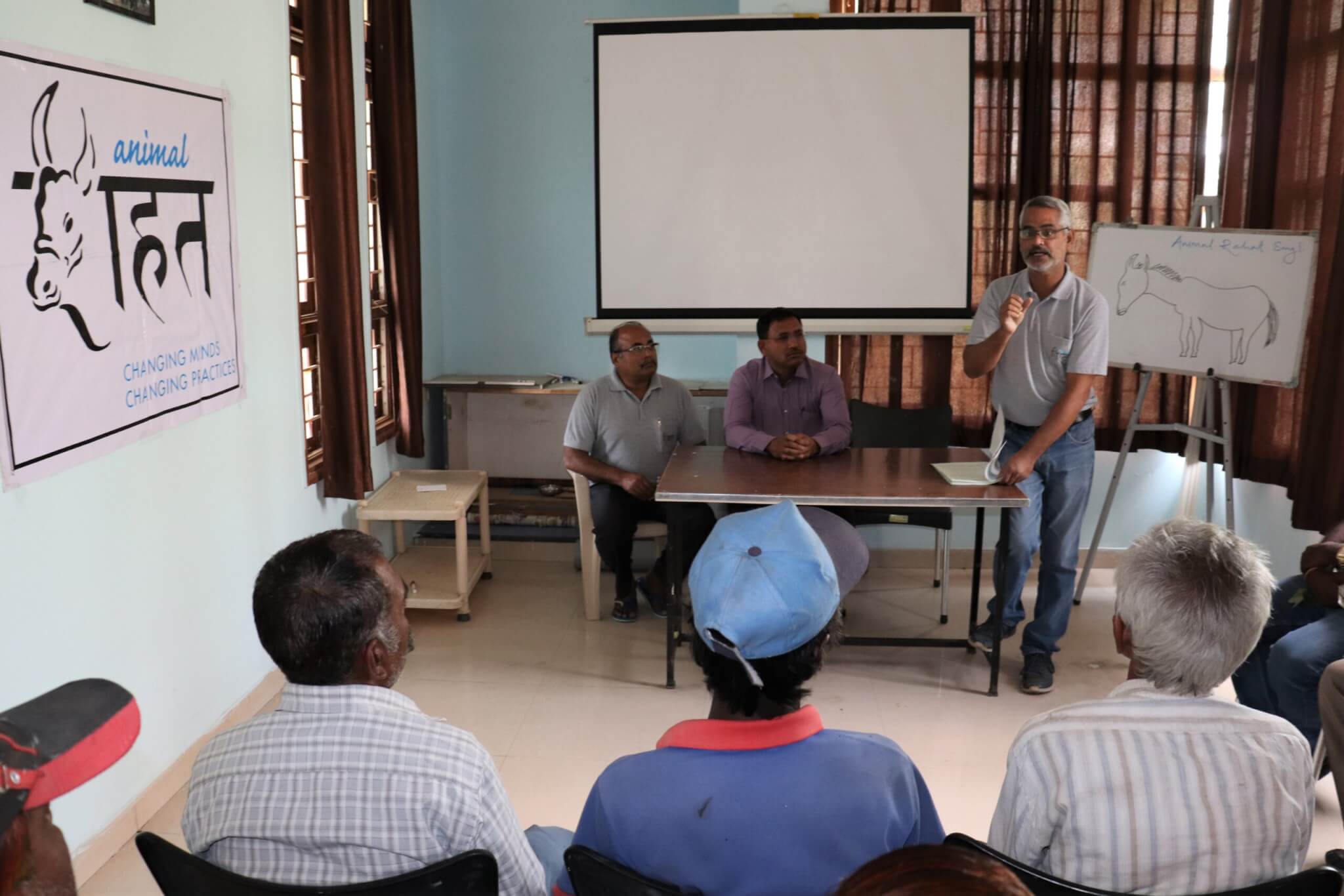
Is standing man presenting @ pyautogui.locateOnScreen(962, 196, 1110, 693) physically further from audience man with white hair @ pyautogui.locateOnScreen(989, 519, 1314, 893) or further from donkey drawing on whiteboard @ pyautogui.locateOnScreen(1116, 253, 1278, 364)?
audience man with white hair @ pyautogui.locateOnScreen(989, 519, 1314, 893)

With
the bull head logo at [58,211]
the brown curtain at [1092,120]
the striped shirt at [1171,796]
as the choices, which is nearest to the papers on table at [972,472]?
the brown curtain at [1092,120]

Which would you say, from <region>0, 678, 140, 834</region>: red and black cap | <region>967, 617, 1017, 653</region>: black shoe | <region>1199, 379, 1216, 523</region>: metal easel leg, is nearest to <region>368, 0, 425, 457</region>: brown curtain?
<region>967, 617, 1017, 653</region>: black shoe

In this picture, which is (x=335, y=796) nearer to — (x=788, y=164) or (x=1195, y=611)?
(x=1195, y=611)

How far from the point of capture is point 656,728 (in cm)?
331

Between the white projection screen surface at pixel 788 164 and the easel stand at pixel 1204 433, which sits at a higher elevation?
the white projection screen surface at pixel 788 164

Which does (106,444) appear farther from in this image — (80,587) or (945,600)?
(945,600)

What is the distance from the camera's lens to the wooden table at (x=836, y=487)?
325 centimetres

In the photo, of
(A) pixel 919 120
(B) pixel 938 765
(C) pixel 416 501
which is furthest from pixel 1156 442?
(C) pixel 416 501

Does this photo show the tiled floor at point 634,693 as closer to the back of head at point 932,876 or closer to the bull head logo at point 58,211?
the bull head logo at point 58,211

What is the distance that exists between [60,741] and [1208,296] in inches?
164

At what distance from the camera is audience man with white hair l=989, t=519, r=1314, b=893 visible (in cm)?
141

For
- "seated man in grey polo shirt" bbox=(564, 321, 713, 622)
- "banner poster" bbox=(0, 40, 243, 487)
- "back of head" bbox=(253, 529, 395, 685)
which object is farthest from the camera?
"seated man in grey polo shirt" bbox=(564, 321, 713, 622)

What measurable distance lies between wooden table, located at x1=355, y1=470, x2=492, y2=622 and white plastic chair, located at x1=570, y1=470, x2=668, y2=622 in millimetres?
417

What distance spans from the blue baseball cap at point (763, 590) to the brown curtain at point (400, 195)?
3385 mm
